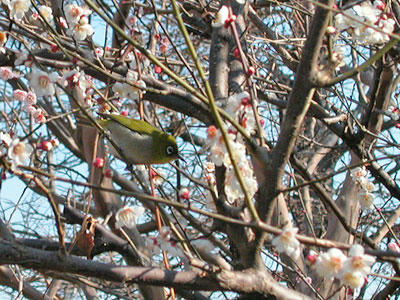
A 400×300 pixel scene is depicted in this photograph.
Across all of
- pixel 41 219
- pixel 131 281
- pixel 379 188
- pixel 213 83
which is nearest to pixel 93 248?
pixel 131 281

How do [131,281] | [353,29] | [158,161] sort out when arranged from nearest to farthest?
[131,281], [353,29], [158,161]

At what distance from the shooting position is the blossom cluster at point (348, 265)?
1.93 metres

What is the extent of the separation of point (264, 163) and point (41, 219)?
5.79m

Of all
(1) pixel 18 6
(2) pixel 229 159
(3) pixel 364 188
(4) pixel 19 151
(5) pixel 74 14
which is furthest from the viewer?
(3) pixel 364 188

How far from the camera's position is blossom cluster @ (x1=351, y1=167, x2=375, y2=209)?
350 cm

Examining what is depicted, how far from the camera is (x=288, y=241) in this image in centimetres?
195

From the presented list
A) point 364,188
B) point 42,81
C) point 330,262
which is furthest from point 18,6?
point 364,188

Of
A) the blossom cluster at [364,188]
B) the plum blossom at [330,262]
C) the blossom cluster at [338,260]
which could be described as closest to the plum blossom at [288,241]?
the blossom cluster at [338,260]

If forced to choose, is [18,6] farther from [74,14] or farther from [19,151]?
[19,151]

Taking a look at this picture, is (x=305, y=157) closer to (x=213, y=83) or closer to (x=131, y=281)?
(x=213, y=83)

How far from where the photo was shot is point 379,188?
7168mm

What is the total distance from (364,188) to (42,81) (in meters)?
2.24

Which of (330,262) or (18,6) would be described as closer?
(330,262)

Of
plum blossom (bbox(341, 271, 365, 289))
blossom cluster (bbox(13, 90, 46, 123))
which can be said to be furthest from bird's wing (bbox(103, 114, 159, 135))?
plum blossom (bbox(341, 271, 365, 289))
